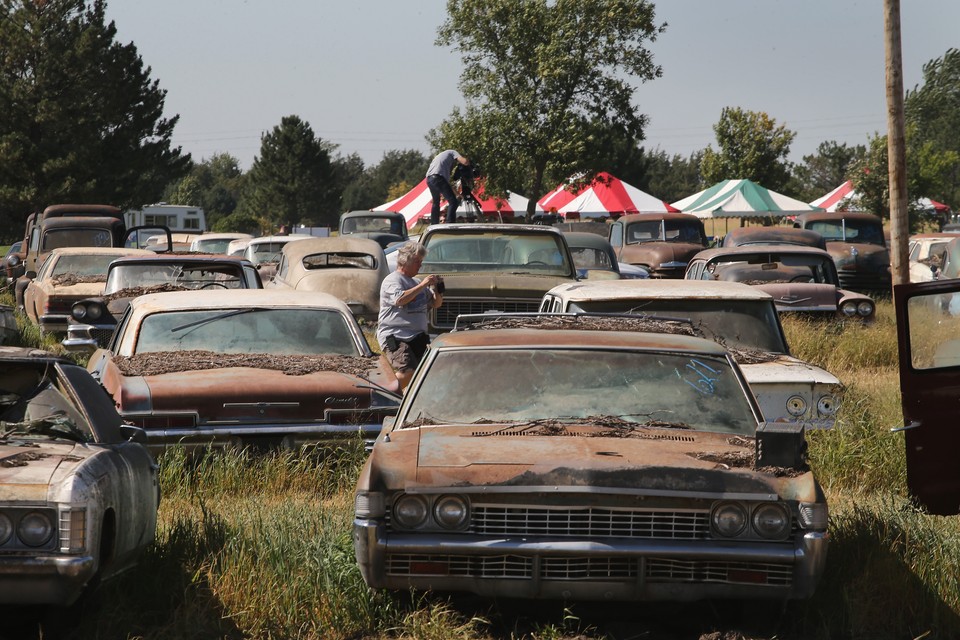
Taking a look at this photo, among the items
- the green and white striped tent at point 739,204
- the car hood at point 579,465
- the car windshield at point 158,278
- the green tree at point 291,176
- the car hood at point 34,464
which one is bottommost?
the car hood at point 579,465

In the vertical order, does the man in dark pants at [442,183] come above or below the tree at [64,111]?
below

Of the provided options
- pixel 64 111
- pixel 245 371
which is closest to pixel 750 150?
pixel 64 111

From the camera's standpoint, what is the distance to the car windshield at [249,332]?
955 cm

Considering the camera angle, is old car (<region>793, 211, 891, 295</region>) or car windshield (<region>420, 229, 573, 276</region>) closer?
car windshield (<region>420, 229, 573, 276</region>)

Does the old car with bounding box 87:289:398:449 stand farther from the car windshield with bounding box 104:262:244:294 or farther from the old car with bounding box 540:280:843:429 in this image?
the car windshield with bounding box 104:262:244:294

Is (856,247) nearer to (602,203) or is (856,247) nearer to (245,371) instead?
(245,371)

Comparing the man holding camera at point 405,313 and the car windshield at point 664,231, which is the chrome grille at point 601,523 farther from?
the car windshield at point 664,231

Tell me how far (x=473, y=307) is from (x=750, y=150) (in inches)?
1921

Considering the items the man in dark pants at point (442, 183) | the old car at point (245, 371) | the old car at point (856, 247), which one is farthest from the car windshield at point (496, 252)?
the old car at point (856, 247)

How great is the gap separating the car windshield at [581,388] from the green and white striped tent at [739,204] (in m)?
35.8

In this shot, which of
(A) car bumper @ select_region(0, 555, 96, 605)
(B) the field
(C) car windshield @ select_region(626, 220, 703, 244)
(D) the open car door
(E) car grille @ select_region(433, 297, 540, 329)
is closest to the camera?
(A) car bumper @ select_region(0, 555, 96, 605)

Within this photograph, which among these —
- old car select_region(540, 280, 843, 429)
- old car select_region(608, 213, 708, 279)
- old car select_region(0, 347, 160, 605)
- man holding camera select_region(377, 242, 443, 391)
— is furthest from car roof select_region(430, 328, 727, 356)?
old car select_region(608, 213, 708, 279)

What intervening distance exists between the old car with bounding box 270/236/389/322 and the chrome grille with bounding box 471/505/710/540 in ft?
37.1

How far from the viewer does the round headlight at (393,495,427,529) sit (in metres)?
5.20
